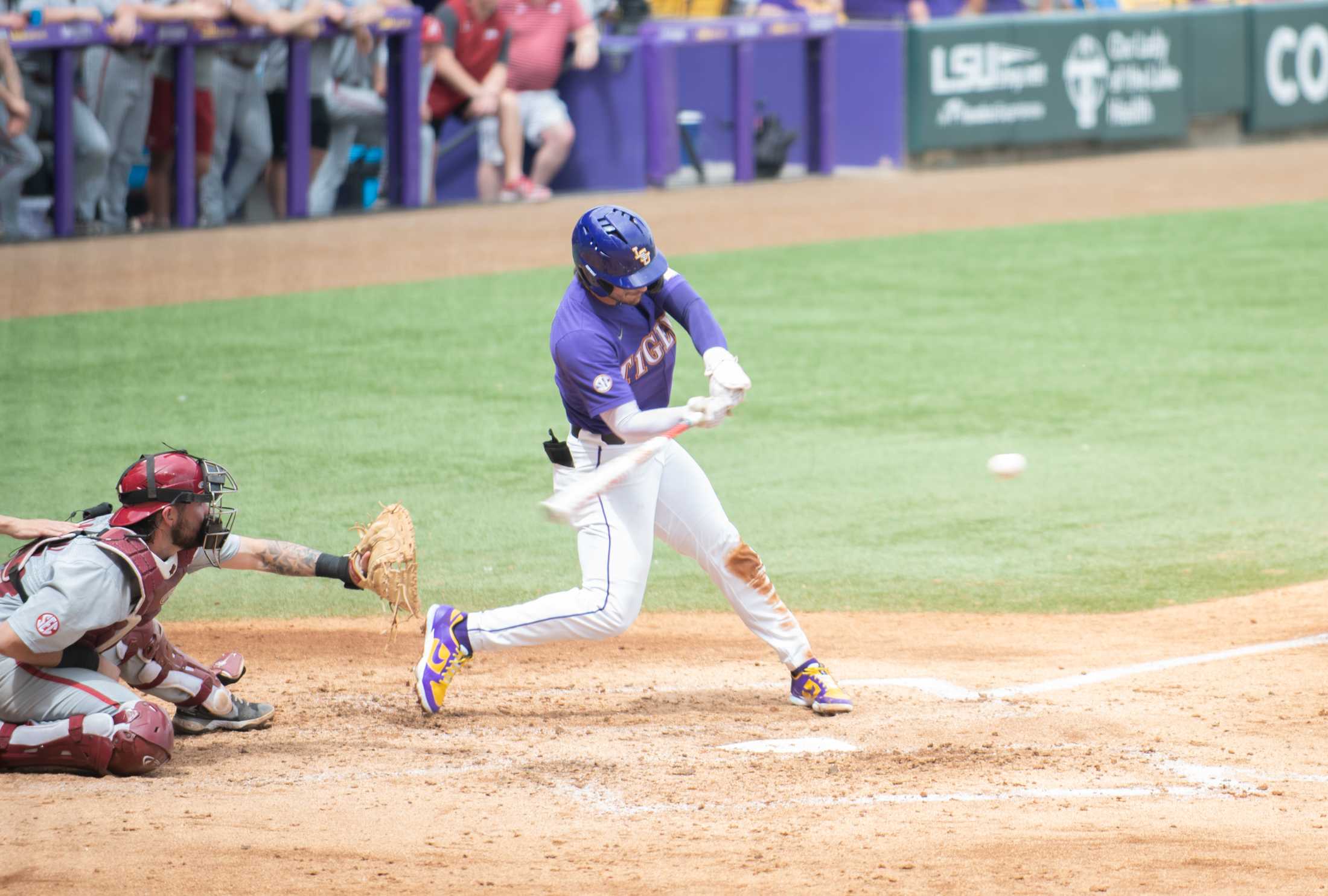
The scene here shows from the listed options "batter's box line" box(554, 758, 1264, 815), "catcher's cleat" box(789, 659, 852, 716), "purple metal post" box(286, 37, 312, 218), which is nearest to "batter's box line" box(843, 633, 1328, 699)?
"catcher's cleat" box(789, 659, 852, 716)

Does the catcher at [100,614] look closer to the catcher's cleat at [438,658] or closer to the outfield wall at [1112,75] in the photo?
the catcher's cleat at [438,658]

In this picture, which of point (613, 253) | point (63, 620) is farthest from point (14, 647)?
point (613, 253)

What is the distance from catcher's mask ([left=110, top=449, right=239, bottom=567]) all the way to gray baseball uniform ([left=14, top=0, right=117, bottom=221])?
28.7 ft

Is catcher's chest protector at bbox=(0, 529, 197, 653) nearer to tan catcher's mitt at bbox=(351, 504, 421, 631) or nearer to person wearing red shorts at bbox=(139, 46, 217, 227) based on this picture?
tan catcher's mitt at bbox=(351, 504, 421, 631)

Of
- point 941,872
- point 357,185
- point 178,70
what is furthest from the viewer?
point 357,185

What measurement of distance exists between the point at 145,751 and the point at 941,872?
213 cm

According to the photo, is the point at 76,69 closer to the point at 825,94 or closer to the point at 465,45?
the point at 465,45

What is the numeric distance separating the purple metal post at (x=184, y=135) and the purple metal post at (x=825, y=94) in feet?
21.3

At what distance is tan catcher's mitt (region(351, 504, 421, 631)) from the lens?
5.33 meters

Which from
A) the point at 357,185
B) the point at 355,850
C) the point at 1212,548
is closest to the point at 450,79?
the point at 357,185

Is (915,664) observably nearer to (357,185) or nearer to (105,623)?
(105,623)

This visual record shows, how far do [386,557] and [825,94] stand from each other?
13.2 metres

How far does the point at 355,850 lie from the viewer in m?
4.27

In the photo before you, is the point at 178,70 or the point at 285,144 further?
the point at 285,144
